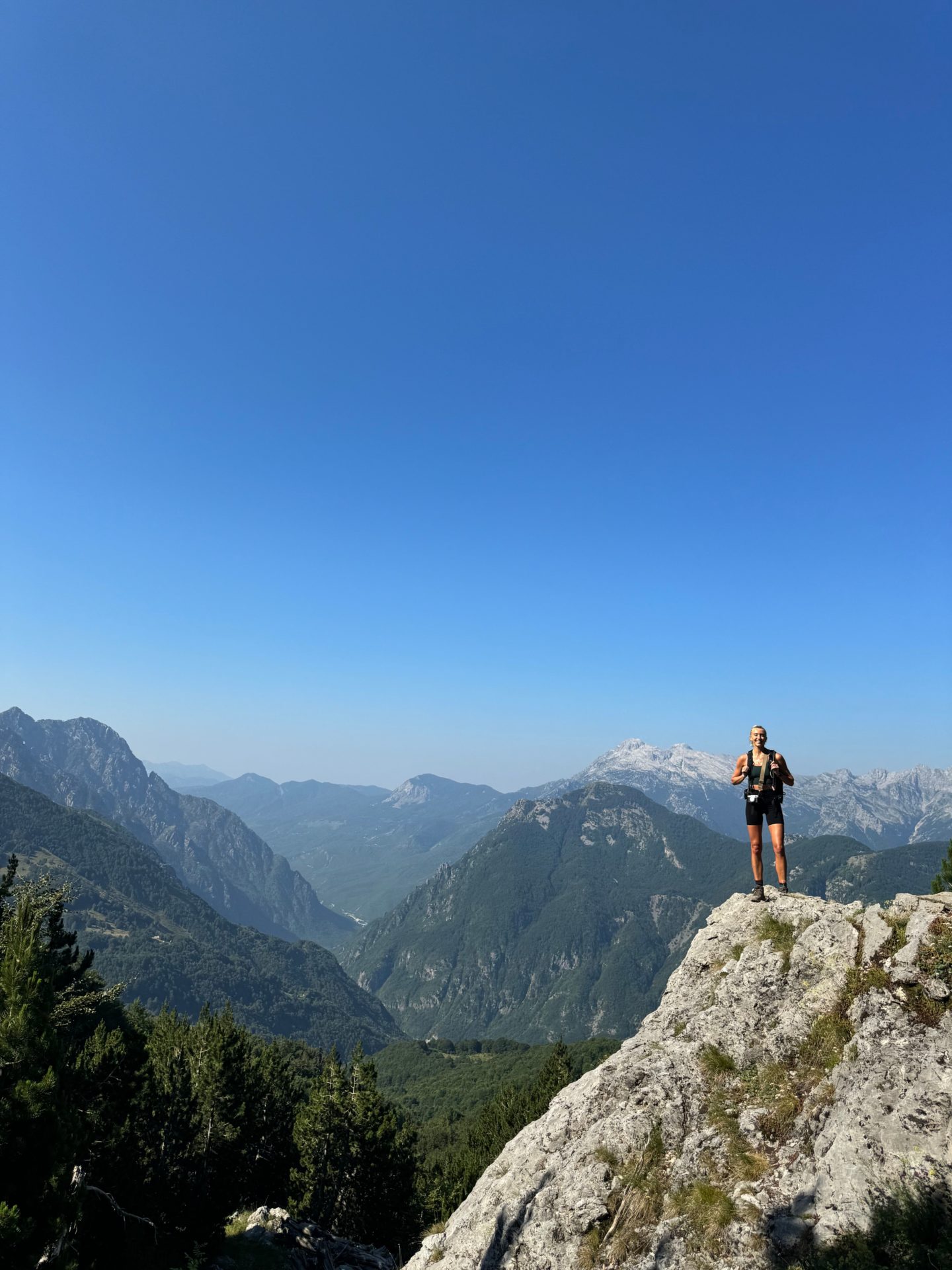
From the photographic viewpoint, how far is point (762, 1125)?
14.1m

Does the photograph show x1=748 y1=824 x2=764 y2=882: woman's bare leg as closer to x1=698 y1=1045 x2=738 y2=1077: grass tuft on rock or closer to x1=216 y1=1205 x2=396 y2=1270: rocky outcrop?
x1=698 y1=1045 x2=738 y2=1077: grass tuft on rock

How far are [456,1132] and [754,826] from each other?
164 m

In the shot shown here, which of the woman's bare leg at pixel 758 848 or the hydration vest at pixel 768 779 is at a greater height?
the hydration vest at pixel 768 779

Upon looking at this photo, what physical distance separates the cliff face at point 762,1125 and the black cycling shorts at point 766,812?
2.90 metres

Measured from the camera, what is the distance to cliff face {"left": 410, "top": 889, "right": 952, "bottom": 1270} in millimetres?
11727

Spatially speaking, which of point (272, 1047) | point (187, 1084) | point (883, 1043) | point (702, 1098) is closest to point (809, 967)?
point (883, 1043)

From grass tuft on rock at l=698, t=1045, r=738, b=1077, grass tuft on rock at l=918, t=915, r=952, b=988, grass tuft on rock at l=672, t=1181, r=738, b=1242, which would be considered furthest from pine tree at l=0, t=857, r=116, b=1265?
grass tuft on rock at l=918, t=915, r=952, b=988

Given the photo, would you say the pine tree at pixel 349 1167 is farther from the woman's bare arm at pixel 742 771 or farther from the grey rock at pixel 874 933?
the grey rock at pixel 874 933

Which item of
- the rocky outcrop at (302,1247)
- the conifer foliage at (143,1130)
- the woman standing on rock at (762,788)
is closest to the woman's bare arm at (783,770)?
the woman standing on rock at (762,788)

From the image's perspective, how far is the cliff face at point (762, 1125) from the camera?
11.7 meters

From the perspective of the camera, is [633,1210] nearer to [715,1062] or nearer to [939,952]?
[715,1062]

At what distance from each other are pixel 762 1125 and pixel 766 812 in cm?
854

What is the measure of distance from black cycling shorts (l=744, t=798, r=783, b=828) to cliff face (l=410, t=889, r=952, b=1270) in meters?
2.90

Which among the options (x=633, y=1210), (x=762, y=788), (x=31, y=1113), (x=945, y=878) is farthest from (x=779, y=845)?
(x=945, y=878)
